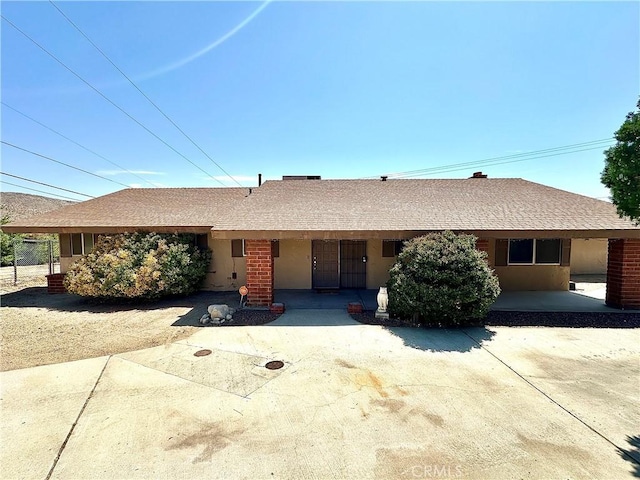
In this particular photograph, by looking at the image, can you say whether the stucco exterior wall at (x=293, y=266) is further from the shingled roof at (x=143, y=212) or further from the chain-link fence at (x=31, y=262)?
the chain-link fence at (x=31, y=262)

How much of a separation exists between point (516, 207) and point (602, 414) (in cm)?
690

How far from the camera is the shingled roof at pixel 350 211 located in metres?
7.81

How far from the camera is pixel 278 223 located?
820 centimetres

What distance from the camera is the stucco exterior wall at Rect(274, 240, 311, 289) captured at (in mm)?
10742

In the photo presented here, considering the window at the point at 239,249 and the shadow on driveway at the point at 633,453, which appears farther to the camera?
the window at the point at 239,249

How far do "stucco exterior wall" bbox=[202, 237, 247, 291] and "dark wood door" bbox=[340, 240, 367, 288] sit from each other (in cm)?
355

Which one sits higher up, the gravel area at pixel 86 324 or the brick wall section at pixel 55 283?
the brick wall section at pixel 55 283

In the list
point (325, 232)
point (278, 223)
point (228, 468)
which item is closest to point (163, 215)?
point (278, 223)

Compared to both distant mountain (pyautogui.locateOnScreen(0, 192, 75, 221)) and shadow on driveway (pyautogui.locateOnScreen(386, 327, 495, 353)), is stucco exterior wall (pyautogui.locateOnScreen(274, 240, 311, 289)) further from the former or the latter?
distant mountain (pyautogui.locateOnScreen(0, 192, 75, 221))

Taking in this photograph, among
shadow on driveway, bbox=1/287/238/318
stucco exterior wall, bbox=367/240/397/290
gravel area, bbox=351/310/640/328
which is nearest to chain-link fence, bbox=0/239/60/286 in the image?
shadow on driveway, bbox=1/287/238/318

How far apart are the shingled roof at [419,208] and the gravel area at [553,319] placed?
2165 millimetres

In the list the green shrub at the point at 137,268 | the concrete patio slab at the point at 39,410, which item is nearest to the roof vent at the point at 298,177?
the green shrub at the point at 137,268

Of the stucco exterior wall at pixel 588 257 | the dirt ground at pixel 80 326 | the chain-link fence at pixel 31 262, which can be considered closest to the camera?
the dirt ground at pixel 80 326

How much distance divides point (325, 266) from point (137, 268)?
583 cm
